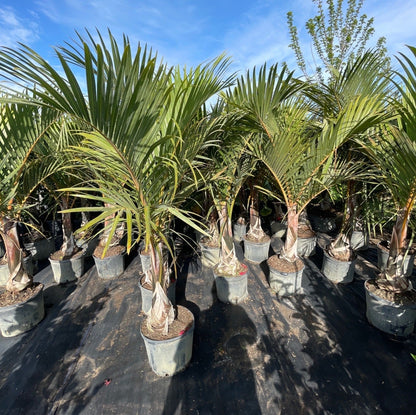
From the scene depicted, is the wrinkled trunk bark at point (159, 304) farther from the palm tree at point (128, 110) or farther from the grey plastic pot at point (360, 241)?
the grey plastic pot at point (360, 241)

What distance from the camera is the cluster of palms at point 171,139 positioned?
108cm

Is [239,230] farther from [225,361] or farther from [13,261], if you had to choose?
[13,261]

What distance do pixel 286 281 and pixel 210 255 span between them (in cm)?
113

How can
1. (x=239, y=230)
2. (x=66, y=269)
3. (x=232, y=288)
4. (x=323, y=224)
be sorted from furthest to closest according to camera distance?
(x=323, y=224)
(x=239, y=230)
(x=66, y=269)
(x=232, y=288)

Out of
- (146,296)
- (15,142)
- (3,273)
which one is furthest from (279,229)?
(3,273)

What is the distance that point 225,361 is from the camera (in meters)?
2.00

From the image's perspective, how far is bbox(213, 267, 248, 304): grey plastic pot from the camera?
2.64m

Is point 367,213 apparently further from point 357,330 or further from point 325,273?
point 357,330

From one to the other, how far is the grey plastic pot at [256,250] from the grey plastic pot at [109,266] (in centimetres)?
180

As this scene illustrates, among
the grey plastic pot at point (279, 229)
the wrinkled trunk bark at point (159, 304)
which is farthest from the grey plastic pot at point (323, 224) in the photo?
the wrinkled trunk bark at point (159, 304)

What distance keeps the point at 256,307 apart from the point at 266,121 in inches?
74.3

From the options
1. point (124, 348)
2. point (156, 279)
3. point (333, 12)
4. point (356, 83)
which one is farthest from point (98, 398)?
point (333, 12)

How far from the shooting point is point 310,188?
7.63 feet

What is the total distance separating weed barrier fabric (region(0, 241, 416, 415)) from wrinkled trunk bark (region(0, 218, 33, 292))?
0.47 meters
